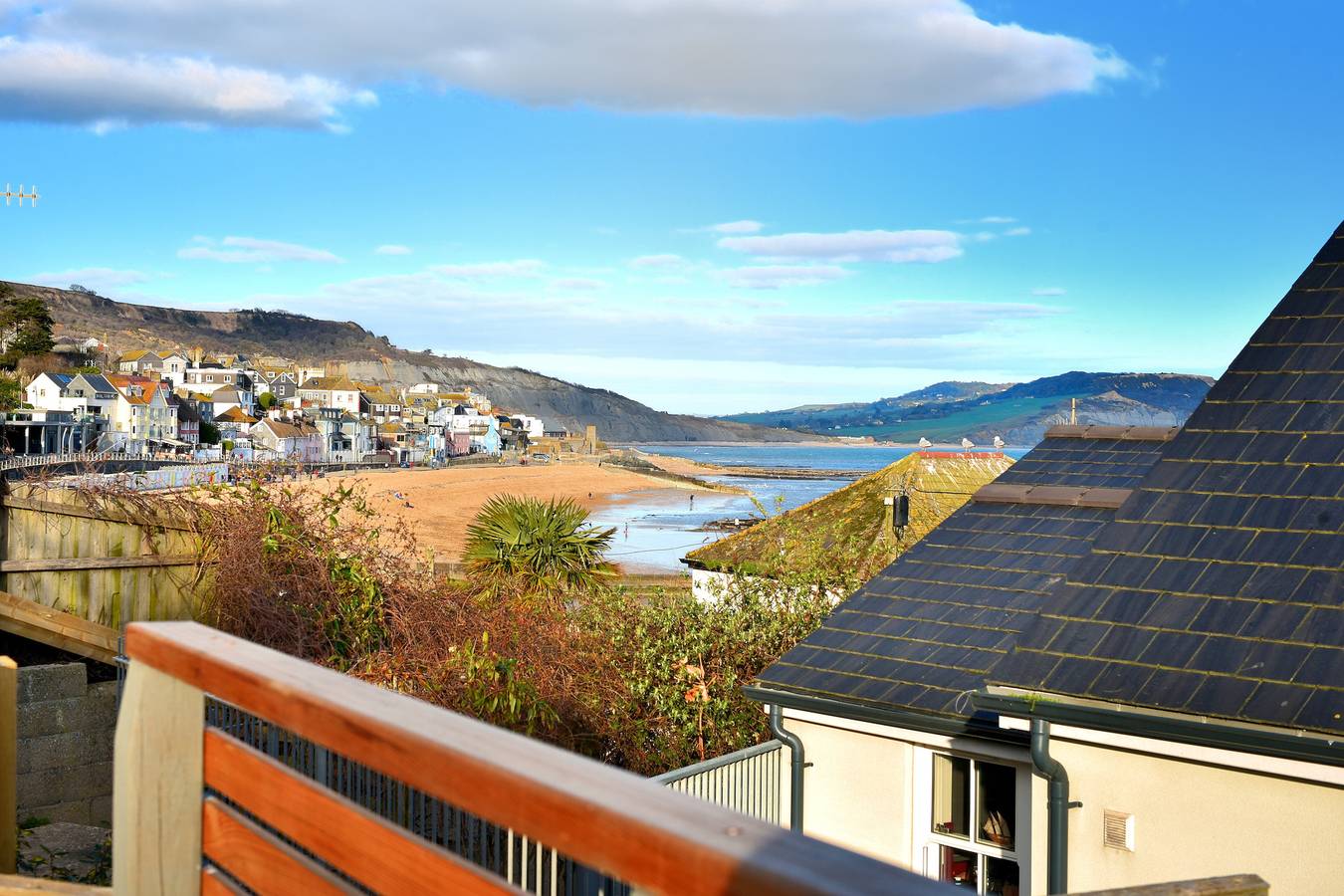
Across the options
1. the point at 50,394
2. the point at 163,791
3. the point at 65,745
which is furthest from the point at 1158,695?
the point at 50,394

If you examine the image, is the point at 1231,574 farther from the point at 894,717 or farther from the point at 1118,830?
the point at 894,717

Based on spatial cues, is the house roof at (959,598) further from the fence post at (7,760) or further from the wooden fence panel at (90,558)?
the fence post at (7,760)

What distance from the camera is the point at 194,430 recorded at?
422 ft

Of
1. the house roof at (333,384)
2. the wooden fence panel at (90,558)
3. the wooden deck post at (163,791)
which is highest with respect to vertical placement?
the house roof at (333,384)

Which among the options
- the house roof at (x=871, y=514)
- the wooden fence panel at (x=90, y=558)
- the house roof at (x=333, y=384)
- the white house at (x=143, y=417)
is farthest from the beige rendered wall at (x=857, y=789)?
the house roof at (x=333, y=384)

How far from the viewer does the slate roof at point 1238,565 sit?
21.3 ft

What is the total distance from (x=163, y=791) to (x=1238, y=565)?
20.9 ft

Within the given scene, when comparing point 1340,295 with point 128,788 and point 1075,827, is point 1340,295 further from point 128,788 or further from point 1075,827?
point 128,788

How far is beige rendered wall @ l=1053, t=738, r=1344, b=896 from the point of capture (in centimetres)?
630

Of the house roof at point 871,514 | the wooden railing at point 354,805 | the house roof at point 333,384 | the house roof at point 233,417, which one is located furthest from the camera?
the house roof at point 333,384

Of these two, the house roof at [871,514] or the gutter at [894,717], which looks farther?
the house roof at [871,514]

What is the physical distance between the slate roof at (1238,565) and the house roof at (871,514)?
9.40 meters

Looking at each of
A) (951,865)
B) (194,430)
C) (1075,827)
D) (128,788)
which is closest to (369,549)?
(951,865)

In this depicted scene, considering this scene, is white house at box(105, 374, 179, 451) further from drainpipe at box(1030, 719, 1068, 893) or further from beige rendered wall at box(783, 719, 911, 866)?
drainpipe at box(1030, 719, 1068, 893)
